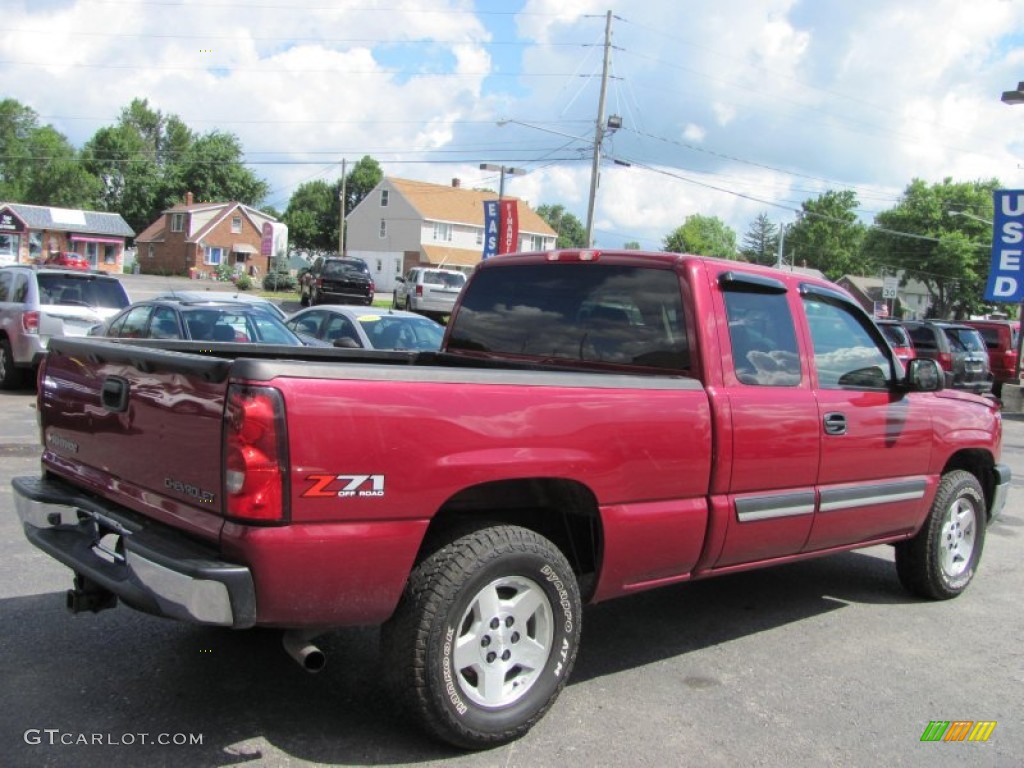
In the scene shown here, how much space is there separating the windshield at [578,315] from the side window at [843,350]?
979 millimetres

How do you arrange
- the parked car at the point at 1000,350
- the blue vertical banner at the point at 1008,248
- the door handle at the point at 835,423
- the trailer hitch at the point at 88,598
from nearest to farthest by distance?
the trailer hitch at the point at 88,598
the door handle at the point at 835,423
the parked car at the point at 1000,350
the blue vertical banner at the point at 1008,248

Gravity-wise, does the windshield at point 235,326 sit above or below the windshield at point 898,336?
below

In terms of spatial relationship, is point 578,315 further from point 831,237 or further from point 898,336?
point 831,237

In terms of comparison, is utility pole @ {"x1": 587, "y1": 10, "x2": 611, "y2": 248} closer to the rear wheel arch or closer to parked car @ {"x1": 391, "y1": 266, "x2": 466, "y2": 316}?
parked car @ {"x1": 391, "y1": 266, "x2": 466, "y2": 316}

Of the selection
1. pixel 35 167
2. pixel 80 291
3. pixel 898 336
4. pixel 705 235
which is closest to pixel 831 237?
pixel 705 235

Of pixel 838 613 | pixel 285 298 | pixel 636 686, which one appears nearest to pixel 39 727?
pixel 636 686

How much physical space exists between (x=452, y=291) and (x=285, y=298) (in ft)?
59.3

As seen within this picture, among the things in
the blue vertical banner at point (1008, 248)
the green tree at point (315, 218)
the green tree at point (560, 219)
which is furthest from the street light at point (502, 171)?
the green tree at point (560, 219)

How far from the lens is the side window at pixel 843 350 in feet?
15.6

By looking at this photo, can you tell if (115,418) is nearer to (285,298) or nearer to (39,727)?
(39,727)

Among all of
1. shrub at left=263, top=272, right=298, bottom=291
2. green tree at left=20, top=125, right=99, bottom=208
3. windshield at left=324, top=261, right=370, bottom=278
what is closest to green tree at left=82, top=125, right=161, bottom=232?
green tree at left=20, top=125, right=99, bottom=208

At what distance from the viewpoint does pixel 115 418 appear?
3465 mm

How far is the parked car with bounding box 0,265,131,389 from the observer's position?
39.5ft

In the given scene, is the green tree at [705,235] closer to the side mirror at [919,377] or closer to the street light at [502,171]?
the street light at [502,171]
